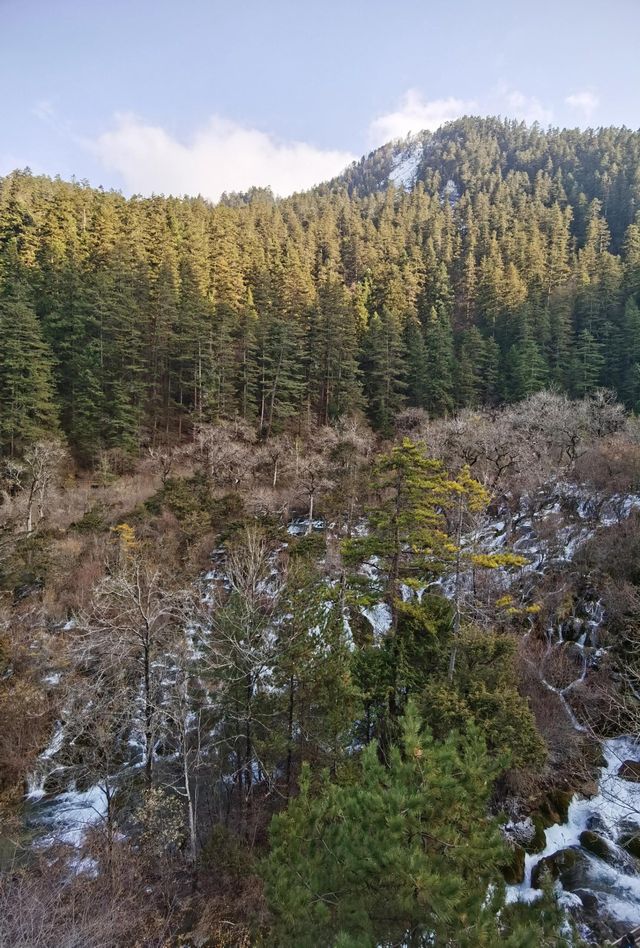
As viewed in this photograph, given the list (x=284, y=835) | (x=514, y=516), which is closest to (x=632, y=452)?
(x=514, y=516)

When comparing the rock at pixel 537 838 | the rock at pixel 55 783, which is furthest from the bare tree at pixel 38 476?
the rock at pixel 537 838

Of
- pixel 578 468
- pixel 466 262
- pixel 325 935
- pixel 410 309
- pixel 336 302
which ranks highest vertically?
pixel 466 262

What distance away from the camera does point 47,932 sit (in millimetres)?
7676

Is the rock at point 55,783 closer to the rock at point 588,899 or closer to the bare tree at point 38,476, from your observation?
the bare tree at point 38,476

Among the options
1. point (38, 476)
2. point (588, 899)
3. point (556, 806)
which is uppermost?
point (38, 476)

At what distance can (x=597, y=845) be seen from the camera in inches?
495

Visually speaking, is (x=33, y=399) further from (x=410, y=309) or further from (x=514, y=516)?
(x=410, y=309)

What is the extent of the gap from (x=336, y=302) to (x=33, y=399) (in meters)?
28.5

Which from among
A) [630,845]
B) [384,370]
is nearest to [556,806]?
[630,845]

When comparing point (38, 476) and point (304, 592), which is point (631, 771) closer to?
point (304, 592)

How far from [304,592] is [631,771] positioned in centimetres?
1185

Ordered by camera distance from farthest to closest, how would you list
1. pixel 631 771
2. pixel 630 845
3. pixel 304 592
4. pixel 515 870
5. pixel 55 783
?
pixel 55 783
pixel 631 771
pixel 304 592
pixel 630 845
pixel 515 870

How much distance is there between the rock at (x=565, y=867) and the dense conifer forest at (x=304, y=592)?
0.07m

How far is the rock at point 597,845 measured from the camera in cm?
1238
